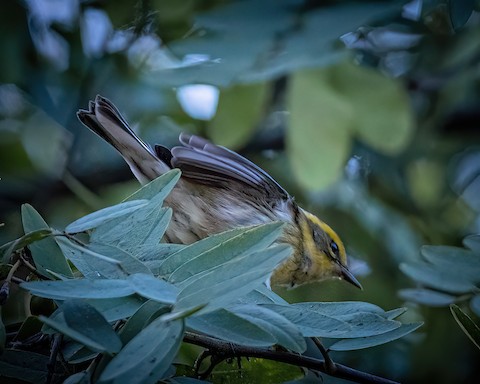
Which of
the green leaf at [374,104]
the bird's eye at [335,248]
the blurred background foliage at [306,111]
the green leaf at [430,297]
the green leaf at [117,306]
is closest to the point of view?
the green leaf at [117,306]

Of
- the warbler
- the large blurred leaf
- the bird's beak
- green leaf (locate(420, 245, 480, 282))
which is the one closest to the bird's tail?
the warbler

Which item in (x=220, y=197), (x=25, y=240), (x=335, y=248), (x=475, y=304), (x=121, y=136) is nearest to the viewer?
(x=25, y=240)

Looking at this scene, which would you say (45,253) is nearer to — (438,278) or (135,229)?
(135,229)

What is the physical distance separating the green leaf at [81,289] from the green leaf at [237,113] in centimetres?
120

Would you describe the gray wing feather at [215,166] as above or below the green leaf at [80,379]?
below

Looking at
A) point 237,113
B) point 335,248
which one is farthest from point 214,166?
point 335,248

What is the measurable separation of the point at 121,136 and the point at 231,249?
117cm

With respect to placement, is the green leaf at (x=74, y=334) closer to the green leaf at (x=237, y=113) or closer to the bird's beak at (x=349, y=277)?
the green leaf at (x=237, y=113)

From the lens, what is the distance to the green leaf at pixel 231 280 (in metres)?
0.86

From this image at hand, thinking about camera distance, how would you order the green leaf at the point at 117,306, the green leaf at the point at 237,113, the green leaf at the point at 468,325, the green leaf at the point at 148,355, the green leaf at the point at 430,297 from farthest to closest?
1. the green leaf at the point at 237,113
2. the green leaf at the point at 430,297
3. the green leaf at the point at 468,325
4. the green leaf at the point at 117,306
5. the green leaf at the point at 148,355

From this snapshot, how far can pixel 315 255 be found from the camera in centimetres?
270

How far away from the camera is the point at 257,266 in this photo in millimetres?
875

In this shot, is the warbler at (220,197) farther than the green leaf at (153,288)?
Yes

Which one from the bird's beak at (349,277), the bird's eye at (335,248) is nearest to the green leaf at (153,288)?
the bird's beak at (349,277)
